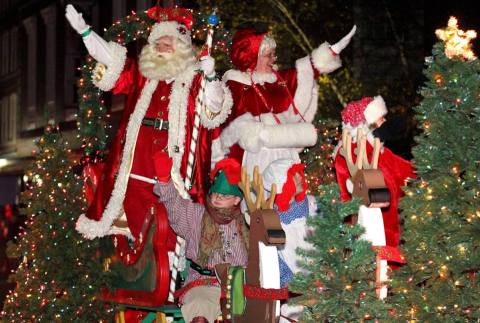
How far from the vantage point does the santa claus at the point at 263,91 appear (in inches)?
328

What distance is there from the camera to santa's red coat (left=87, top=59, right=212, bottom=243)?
815 centimetres

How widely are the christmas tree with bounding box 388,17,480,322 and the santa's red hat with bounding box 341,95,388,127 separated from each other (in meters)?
2.18

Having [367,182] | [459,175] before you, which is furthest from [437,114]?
[367,182]

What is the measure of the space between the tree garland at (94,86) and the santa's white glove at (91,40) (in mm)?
339

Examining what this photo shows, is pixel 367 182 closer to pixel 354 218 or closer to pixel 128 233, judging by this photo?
pixel 354 218

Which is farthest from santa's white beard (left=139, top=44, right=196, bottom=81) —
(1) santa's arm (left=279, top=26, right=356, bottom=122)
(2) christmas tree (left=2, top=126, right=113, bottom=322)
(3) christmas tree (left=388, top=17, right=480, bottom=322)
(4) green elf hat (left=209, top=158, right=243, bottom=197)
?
(3) christmas tree (left=388, top=17, right=480, bottom=322)

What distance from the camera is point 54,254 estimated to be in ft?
27.5

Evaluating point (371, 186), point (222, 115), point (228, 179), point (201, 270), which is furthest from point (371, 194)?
point (222, 115)

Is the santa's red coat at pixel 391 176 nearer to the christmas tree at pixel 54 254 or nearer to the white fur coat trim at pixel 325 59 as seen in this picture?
the white fur coat trim at pixel 325 59

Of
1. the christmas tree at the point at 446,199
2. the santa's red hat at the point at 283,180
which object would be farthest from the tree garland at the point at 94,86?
the christmas tree at the point at 446,199

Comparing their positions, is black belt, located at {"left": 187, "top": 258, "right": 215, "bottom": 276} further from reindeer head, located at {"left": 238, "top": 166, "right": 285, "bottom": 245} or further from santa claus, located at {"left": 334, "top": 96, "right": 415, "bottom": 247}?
santa claus, located at {"left": 334, "top": 96, "right": 415, "bottom": 247}

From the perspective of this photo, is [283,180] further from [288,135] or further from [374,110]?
[288,135]

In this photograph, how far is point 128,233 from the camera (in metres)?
8.30

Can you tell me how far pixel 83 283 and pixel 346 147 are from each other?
109 inches
